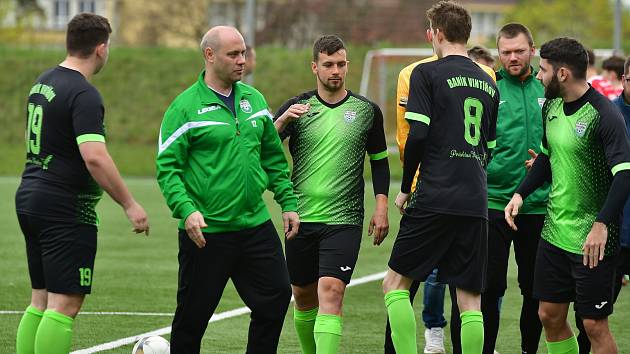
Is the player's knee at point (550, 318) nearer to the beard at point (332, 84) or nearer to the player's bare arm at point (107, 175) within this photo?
the beard at point (332, 84)

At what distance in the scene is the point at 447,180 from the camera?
22.5ft

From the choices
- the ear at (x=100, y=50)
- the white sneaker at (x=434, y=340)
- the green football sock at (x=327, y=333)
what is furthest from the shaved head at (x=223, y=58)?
the white sneaker at (x=434, y=340)

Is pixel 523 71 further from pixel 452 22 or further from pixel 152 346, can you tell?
pixel 152 346

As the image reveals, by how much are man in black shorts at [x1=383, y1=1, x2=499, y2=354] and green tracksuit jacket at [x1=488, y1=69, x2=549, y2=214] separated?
2.87 ft

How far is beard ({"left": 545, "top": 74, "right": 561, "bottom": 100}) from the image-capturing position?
6875 millimetres

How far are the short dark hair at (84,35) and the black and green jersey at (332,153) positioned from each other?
1407 millimetres

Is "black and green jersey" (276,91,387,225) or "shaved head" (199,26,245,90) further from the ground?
"shaved head" (199,26,245,90)

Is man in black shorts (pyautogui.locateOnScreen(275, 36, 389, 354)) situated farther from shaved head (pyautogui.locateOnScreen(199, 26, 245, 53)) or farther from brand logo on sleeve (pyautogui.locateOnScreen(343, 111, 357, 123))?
shaved head (pyautogui.locateOnScreen(199, 26, 245, 53))

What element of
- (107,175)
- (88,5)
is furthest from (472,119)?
(88,5)

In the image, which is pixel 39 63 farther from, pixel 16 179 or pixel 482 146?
pixel 482 146

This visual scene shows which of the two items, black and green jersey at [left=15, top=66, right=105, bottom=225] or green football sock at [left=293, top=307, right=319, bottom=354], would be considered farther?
green football sock at [left=293, top=307, right=319, bottom=354]

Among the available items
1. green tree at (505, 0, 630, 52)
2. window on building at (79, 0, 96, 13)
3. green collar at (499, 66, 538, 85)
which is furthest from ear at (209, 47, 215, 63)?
window on building at (79, 0, 96, 13)

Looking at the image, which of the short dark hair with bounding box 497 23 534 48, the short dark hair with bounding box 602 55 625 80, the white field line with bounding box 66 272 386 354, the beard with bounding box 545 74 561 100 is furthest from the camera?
the short dark hair with bounding box 602 55 625 80

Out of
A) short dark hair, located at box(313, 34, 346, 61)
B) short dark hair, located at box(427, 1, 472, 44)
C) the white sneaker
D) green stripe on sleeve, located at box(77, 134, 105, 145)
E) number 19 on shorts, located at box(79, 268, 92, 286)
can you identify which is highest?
short dark hair, located at box(427, 1, 472, 44)
